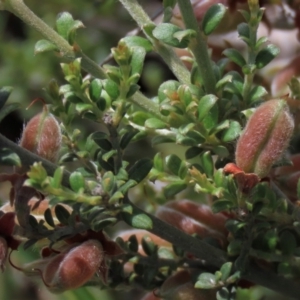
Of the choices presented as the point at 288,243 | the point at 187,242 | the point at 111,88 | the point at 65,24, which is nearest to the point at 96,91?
the point at 111,88

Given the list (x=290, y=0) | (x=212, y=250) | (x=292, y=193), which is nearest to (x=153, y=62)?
(x=290, y=0)

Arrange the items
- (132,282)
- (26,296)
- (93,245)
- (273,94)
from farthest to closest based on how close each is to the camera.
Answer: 1. (26,296)
2. (273,94)
3. (132,282)
4. (93,245)

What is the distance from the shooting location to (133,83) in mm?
773

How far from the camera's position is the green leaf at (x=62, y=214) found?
751 mm

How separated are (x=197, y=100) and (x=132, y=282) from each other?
0.92 feet

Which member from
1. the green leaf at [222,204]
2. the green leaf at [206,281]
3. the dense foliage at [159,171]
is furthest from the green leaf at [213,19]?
the green leaf at [206,281]

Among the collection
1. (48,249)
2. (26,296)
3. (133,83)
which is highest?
(133,83)

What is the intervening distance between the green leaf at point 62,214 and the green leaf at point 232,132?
0.73 ft

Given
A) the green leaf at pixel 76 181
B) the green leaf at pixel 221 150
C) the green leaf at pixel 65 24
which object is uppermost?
the green leaf at pixel 65 24

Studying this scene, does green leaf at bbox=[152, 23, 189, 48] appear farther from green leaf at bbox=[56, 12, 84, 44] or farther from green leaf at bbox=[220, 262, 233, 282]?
green leaf at bbox=[220, 262, 233, 282]

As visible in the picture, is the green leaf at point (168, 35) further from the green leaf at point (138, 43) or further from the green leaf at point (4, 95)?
the green leaf at point (4, 95)

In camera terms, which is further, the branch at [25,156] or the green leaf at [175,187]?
the green leaf at [175,187]

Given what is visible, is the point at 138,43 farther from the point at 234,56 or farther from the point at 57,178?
the point at 57,178

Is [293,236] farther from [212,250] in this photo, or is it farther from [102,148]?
[102,148]
